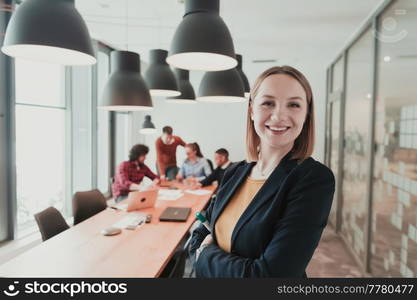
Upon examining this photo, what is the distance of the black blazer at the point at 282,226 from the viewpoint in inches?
39.2

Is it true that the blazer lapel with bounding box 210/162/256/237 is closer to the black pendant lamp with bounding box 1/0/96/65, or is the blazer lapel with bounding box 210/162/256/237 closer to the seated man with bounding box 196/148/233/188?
the black pendant lamp with bounding box 1/0/96/65

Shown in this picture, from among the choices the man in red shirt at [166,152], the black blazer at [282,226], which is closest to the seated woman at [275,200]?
the black blazer at [282,226]

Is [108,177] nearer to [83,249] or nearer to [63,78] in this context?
[63,78]

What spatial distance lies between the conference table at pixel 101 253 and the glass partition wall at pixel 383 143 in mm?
1827

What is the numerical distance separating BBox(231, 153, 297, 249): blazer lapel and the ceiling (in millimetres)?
2731

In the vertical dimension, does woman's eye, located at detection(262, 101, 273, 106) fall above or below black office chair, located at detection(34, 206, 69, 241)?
above

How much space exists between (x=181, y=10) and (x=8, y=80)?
2132 mm

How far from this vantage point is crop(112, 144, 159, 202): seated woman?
3969 millimetres

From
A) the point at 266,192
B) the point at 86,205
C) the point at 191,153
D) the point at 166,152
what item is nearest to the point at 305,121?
the point at 266,192

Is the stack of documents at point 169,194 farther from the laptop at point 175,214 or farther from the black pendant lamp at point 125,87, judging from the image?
the black pendant lamp at point 125,87

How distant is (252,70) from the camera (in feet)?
21.5

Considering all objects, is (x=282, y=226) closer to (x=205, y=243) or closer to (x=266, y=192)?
(x=266, y=192)

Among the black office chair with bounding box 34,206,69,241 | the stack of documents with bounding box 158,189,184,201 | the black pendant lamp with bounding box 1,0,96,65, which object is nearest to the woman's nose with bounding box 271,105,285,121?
the black pendant lamp with bounding box 1,0,96,65

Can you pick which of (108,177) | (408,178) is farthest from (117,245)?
(108,177)
